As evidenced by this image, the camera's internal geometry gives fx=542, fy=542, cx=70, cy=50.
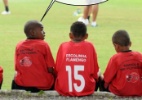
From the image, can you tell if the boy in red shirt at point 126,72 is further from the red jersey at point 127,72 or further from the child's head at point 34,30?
the child's head at point 34,30

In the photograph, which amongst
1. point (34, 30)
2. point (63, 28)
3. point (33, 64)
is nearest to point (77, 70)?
point (33, 64)

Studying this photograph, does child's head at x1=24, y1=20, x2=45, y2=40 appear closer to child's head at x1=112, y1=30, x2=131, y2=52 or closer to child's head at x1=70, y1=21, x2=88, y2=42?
child's head at x1=70, y1=21, x2=88, y2=42

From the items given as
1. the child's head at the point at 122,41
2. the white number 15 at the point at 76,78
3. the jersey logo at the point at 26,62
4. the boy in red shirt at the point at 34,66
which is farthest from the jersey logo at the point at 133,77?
the jersey logo at the point at 26,62

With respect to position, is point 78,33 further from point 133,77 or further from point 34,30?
point 133,77

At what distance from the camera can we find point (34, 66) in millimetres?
6125

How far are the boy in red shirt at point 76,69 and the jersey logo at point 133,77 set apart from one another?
37 cm

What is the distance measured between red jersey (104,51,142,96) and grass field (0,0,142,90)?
5.77 feet

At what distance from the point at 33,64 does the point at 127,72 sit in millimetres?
1070

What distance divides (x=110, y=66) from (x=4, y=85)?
6.12 feet

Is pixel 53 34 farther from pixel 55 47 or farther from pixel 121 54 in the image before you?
pixel 121 54

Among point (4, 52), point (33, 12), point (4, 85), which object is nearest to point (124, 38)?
point (4, 85)

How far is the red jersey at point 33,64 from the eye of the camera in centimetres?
612

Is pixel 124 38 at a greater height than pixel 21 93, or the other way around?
Answer: pixel 124 38

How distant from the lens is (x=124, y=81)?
19.4 ft
